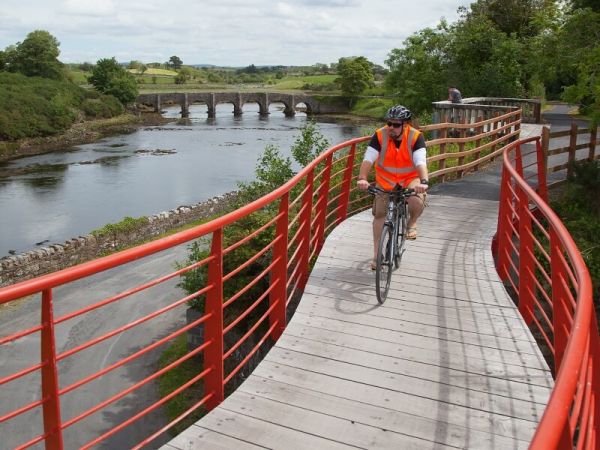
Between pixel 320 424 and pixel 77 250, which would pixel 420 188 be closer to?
pixel 320 424

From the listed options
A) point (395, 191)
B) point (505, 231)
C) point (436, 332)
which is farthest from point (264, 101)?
point (436, 332)

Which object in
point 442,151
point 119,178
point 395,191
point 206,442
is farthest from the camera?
point 119,178

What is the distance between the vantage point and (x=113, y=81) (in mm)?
93062

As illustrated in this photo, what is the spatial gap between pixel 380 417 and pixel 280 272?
1.90 metres

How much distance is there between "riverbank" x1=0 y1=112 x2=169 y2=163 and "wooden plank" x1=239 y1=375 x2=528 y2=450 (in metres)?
57.6

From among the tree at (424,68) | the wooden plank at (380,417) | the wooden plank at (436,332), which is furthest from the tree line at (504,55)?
the wooden plank at (380,417)

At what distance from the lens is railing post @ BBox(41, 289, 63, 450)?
3.02 meters

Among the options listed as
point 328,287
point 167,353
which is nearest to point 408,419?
point 328,287

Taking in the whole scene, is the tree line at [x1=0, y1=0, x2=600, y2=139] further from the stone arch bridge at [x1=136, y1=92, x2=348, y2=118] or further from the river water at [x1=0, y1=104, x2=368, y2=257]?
the stone arch bridge at [x1=136, y1=92, x2=348, y2=118]

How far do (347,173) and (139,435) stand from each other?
630cm

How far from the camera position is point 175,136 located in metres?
73.4

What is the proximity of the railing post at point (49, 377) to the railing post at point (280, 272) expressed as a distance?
269 centimetres

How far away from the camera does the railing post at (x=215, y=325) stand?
4.28 meters

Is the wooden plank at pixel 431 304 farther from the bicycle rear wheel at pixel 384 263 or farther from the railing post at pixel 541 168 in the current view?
the railing post at pixel 541 168
